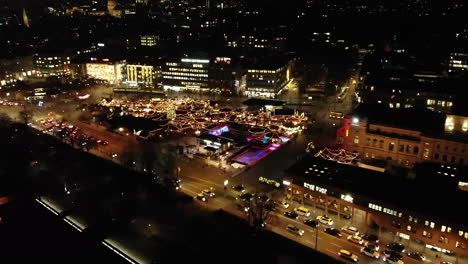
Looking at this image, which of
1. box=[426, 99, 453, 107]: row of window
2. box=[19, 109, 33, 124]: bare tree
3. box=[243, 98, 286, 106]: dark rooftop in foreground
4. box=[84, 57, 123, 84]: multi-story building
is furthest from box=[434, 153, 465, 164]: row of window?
box=[84, 57, 123, 84]: multi-story building

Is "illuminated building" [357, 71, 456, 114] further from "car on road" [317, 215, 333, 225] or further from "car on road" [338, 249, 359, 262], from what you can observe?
"car on road" [338, 249, 359, 262]

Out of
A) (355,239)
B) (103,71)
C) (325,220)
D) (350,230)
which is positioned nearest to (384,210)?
(350,230)

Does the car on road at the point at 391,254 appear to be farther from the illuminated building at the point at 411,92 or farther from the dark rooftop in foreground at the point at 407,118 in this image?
the illuminated building at the point at 411,92

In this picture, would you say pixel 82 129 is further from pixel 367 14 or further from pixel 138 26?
pixel 367 14

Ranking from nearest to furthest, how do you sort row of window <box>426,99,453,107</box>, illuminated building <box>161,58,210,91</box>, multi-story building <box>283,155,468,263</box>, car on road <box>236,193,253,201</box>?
multi-story building <box>283,155,468,263</box>, car on road <box>236,193,253,201</box>, row of window <box>426,99,453,107</box>, illuminated building <box>161,58,210,91</box>

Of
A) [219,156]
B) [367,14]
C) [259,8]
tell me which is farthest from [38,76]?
[367,14]

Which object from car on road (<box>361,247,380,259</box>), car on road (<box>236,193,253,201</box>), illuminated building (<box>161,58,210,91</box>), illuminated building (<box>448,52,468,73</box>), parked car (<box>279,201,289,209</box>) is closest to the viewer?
car on road (<box>361,247,380,259</box>)
